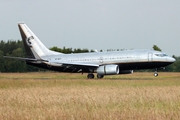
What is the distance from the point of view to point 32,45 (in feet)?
173

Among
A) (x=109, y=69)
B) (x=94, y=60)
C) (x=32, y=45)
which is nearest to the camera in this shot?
(x=109, y=69)

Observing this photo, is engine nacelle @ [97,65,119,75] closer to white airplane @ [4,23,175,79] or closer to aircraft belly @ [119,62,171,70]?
white airplane @ [4,23,175,79]

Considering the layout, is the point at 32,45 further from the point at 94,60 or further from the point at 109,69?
the point at 109,69

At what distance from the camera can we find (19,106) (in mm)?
15492

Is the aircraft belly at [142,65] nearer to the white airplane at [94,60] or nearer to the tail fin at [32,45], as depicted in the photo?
the white airplane at [94,60]

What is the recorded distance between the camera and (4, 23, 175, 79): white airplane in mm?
45500

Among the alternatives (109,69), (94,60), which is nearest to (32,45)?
(94,60)

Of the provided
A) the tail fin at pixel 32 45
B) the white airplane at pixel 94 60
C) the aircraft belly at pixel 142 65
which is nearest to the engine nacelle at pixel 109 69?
the white airplane at pixel 94 60

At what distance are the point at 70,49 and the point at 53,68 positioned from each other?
164 ft

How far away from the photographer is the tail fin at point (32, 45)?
5250 cm

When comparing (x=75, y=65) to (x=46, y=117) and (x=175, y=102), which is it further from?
(x=46, y=117)

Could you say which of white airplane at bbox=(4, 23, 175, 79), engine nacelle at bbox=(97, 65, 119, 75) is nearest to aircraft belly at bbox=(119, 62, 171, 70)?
white airplane at bbox=(4, 23, 175, 79)

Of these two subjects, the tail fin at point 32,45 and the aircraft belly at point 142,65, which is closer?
the aircraft belly at point 142,65

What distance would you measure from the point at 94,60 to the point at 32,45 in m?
9.00
